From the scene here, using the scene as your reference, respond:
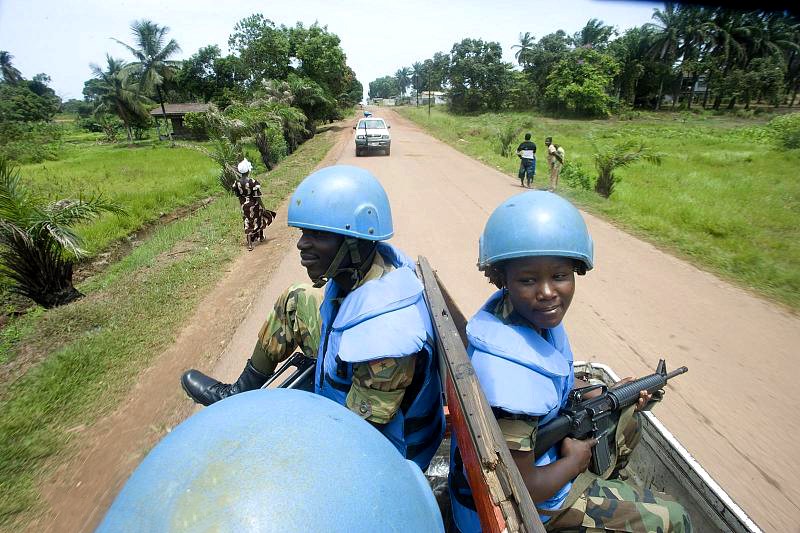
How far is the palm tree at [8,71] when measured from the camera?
57478 mm

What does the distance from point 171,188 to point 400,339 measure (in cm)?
1759

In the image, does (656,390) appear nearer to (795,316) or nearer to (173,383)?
(173,383)

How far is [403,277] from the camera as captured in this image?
6.31ft

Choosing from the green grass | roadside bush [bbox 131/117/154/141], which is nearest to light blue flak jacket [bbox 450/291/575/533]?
the green grass

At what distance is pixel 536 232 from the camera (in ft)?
5.55

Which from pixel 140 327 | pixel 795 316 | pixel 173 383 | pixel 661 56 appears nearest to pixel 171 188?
pixel 140 327

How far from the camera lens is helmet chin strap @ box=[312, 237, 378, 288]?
6.82 feet

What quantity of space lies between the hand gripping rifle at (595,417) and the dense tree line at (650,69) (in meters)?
42.5

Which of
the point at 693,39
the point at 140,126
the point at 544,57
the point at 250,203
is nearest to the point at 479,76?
the point at 544,57

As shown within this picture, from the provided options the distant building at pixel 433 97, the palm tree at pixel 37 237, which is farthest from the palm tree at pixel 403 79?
the palm tree at pixel 37 237

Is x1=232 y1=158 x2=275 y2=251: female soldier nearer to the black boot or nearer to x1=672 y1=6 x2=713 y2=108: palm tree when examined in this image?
the black boot

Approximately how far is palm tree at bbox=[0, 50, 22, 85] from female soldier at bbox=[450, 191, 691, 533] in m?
80.9

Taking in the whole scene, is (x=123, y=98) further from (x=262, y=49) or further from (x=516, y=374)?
(x=516, y=374)

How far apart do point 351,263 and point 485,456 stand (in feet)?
3.95
